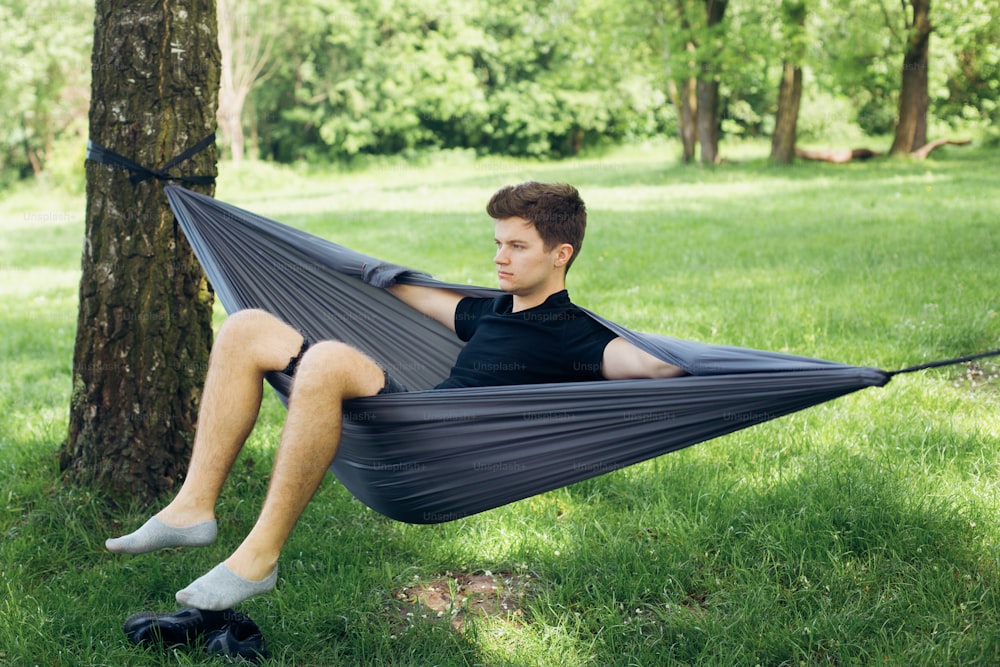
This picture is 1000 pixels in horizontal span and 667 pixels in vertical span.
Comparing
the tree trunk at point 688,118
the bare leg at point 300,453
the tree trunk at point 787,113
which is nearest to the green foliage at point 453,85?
the tree trunk at point 688,118

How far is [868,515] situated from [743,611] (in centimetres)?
53

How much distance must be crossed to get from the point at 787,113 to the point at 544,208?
42.7 feet

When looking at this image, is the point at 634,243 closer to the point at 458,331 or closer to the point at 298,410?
the point at 458,331

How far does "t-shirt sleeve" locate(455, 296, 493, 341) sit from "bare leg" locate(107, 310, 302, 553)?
0.59 m

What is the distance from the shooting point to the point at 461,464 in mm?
1948

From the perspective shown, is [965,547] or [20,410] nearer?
[965,547]

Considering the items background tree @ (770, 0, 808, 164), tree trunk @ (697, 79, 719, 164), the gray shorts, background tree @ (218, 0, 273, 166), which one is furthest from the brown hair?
background tree @ (218, 0, 273, 166)

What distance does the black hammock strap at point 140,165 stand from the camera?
102 inches

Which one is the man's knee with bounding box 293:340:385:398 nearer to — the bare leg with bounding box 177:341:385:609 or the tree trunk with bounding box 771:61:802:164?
the bare leg with bounding box 177:341:385:609

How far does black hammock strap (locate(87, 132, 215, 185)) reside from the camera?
259 centimetres

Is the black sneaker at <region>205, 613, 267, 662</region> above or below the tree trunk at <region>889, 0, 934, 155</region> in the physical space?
below

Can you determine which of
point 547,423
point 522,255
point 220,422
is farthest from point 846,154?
point 220,422

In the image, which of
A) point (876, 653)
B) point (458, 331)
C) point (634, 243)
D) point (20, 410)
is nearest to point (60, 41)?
point (634, 243)

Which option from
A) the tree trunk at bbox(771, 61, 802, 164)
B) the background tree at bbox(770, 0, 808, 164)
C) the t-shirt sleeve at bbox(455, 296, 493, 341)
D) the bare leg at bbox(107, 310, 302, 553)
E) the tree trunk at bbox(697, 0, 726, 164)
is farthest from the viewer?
the tree trunk at bbox(697, 0, 726, 164)
